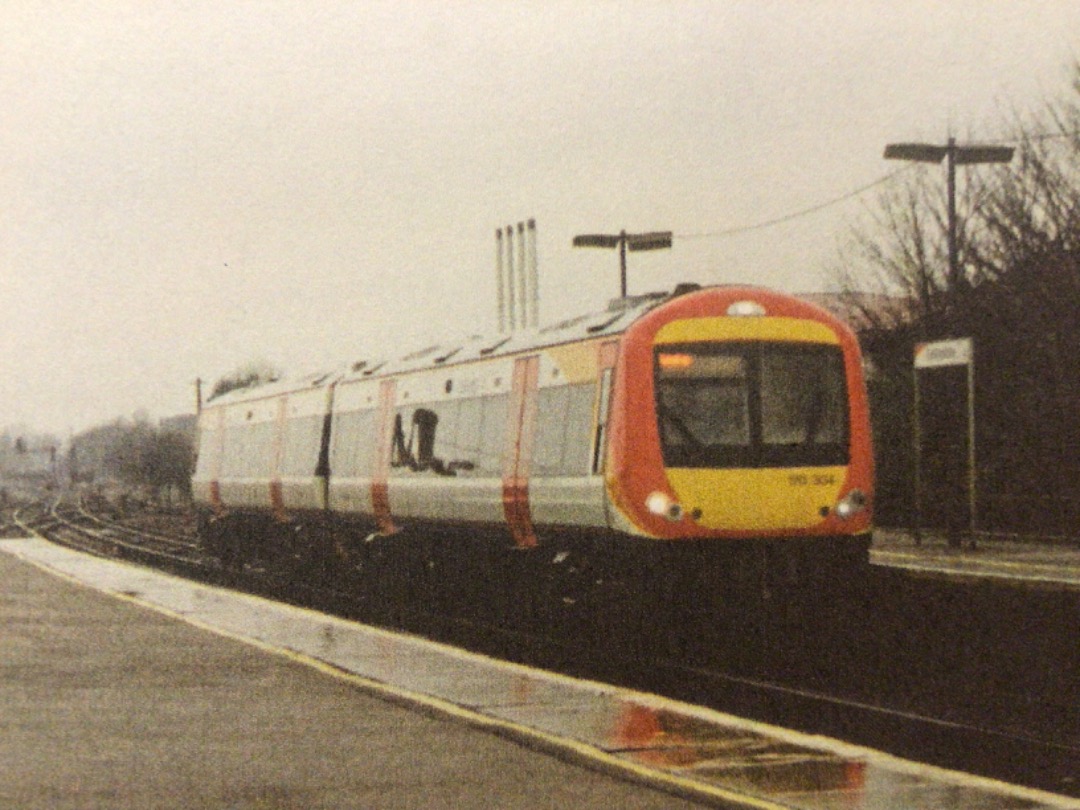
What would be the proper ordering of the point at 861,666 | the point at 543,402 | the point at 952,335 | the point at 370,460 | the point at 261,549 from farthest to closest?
the point at 952,335
the point at 261,549
the point at 370,460
the point at 543,402
the point at 861,666

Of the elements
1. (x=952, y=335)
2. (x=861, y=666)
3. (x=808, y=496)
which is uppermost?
(x=952, y=335)

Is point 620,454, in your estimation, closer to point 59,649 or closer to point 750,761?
point 59,649

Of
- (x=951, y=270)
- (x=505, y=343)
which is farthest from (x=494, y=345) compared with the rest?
(x=951, y=270)

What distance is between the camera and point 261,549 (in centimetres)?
3297

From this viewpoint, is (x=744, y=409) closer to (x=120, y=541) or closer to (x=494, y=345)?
(x=494, y=345)

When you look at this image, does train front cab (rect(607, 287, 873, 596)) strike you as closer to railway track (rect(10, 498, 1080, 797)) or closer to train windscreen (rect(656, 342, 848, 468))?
train windscreen (rect(656, 342, 848, 468))

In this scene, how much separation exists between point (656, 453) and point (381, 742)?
6728 mm

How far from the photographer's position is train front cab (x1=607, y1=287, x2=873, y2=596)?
16.7 meters

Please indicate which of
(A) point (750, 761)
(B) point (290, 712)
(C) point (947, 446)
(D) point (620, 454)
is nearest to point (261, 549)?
(C) point (947, 446)

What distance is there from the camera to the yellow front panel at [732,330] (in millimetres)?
17094

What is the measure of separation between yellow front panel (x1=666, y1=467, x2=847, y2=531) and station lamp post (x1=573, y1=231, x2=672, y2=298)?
27811mm

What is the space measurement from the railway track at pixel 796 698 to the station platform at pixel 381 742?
27.0 inches

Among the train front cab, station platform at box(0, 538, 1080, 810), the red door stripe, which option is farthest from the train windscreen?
station platform at box(0, 538, 1080, 810)

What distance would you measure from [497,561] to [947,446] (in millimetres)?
16068
